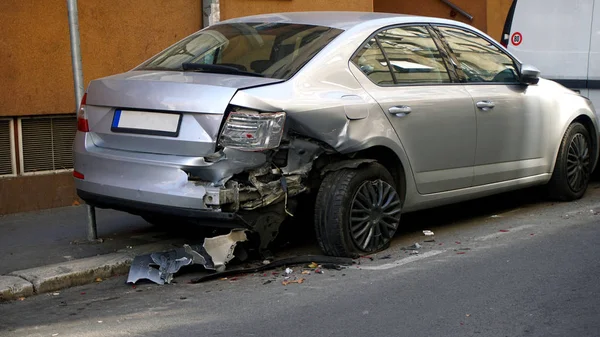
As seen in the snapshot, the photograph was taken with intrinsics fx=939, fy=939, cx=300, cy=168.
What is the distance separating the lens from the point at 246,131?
6.00m

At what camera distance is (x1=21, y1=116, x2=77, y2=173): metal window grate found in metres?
8.86

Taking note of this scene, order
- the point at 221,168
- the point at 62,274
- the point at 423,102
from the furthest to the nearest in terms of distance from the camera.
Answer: the point at 423,102 < the point at 62,274 < the point at 221,168

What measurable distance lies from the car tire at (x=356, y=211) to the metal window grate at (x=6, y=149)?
3.55 m

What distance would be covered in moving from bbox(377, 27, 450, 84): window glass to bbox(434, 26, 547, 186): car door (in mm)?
207

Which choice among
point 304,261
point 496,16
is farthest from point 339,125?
point 496,16

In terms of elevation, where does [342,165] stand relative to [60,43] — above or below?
below

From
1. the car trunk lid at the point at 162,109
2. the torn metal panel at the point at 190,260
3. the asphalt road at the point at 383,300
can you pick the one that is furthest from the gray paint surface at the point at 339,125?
the asphalt road at the point at 383,300

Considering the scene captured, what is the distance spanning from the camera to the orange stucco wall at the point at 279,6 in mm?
10613

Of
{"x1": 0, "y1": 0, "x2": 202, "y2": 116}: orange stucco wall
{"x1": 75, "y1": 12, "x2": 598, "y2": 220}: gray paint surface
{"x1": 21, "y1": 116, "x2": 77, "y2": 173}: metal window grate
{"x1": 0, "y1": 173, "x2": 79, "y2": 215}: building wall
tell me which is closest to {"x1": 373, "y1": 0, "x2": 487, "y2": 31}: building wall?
{"x1": 0, "y1": 0, "x2": 202, "y2": 116}: orange stucco wall

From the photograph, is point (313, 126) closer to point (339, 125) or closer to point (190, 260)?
point (339, 125)

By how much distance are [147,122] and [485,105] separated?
9.50 feet

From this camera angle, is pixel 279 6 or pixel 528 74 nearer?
pixel 528 74

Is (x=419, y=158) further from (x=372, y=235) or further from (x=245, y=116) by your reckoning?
(x=245, y=116)

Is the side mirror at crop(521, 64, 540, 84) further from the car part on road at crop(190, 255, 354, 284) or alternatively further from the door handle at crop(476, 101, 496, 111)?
the car part on road at crop(190, 255, 354, 284)
